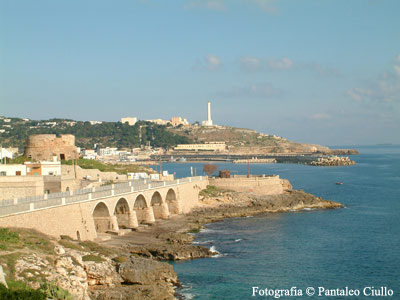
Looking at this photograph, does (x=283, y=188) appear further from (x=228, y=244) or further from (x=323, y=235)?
(x=228, y=244)

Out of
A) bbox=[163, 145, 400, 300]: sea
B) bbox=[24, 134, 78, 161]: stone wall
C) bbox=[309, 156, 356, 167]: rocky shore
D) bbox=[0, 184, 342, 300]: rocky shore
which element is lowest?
bbox=[163, 145, 400, 300]: sea

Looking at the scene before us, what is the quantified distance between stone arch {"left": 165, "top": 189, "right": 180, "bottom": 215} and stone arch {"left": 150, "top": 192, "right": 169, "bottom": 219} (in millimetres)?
3034

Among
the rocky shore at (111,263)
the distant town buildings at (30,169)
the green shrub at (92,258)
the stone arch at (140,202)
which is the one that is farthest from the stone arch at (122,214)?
the green shrub at (92,258)

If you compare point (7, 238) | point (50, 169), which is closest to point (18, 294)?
point (7, 238)

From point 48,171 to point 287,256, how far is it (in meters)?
26.0

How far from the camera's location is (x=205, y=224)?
52062 millimetres

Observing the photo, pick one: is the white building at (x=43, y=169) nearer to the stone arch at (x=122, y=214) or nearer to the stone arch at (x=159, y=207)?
the stone arch at (x=122, y=214)

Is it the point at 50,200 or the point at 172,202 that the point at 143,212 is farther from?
the point at 50,200

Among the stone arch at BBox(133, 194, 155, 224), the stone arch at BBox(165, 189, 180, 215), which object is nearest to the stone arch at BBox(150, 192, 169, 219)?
the stone arch at BBox(133, 194, 155, 224)

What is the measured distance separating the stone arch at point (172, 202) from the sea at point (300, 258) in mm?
5910

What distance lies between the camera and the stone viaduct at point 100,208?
29.5 m

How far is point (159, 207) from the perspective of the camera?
2085 inches

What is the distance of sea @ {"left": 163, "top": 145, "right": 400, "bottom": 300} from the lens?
30078 mm

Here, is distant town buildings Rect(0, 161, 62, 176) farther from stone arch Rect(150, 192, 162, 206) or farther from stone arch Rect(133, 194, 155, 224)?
stone arch Rect(150, 192, 162, 206)
